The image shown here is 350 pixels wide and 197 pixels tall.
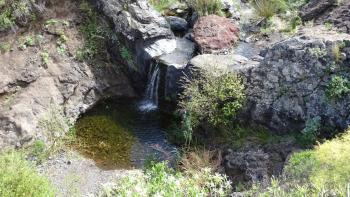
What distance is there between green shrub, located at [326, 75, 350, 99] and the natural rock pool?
13.9 feet

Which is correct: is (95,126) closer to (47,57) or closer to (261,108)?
(47,57)

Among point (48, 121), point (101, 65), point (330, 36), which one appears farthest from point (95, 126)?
point (330, 36)

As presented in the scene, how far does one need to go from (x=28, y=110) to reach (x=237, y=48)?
6.43 m

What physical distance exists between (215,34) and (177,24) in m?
1.82

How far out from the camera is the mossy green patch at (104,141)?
11644mm

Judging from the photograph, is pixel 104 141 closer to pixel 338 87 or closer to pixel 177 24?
pixel 177 24

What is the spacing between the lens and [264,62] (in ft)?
36.5

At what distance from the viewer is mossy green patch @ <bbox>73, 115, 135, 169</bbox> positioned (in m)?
11.6

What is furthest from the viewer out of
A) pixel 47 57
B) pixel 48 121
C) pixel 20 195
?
pixel 47 57

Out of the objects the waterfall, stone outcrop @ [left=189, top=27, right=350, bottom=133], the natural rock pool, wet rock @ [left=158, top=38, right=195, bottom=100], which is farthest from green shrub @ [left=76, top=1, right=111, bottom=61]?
stone outcrop @ [left=189, top=27, right=350, bottom=133]

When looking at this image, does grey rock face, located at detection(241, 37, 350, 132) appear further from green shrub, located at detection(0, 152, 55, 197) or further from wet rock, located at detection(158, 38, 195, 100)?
green shrub, located at detection(0, 152, 55, 197)

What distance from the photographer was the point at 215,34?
13.8 meters

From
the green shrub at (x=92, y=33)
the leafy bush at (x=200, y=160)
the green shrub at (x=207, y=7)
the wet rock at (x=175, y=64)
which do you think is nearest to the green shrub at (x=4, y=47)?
the green shrub at (x=92, y=33)

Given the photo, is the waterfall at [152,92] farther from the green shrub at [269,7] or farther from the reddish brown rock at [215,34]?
the green shrub at [269,7]
